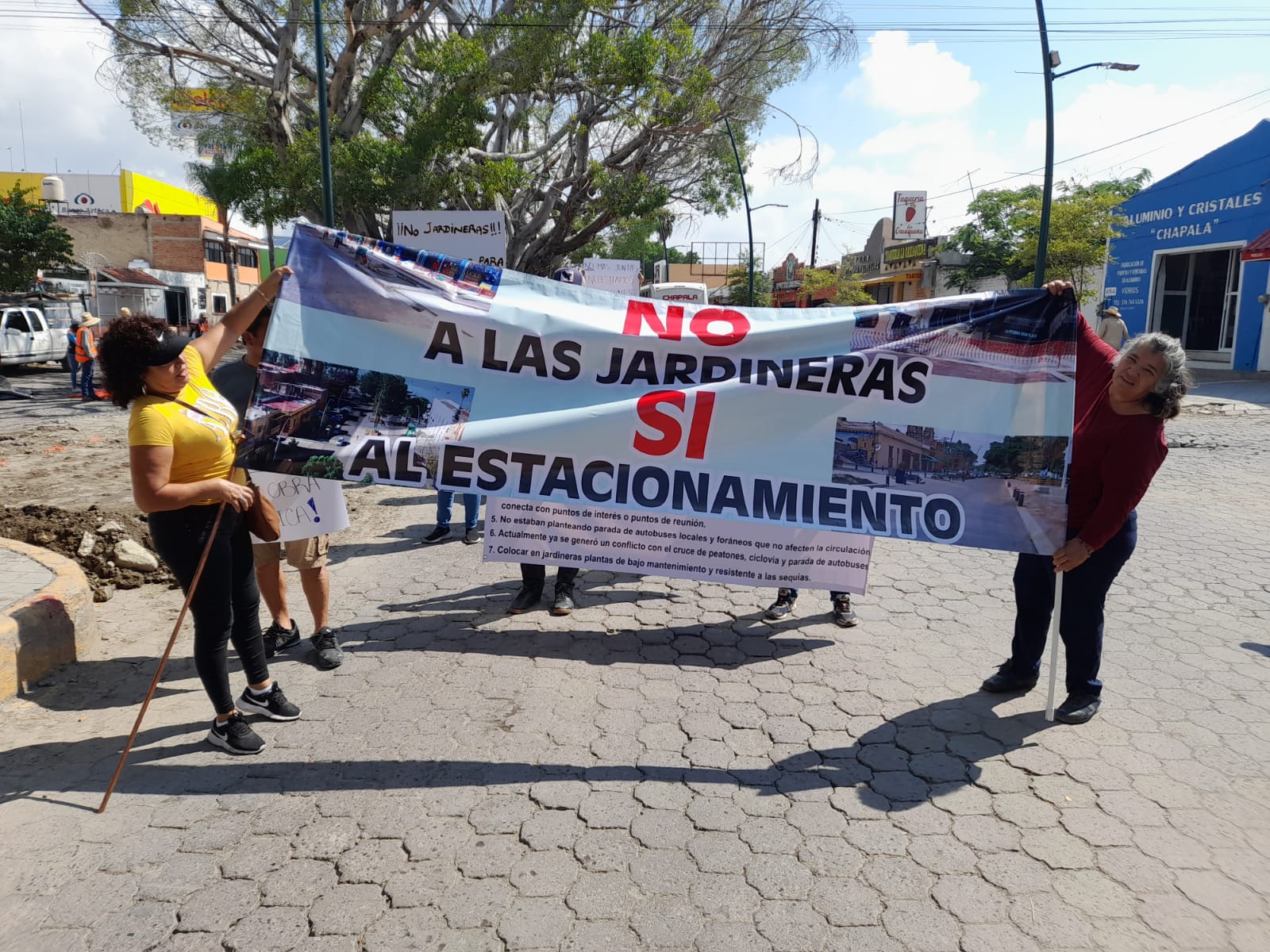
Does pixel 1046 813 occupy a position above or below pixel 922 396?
below

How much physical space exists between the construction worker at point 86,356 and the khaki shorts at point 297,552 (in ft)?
50.7

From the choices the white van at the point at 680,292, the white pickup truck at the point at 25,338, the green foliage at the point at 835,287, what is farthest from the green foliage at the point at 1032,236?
the white pickup truck at the point at 25,338

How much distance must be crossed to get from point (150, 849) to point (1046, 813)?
3206mm

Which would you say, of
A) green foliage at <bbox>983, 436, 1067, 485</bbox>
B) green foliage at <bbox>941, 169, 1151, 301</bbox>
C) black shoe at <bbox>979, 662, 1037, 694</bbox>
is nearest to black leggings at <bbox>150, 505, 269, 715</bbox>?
green foliage at <bbox>983, 436, 1067, 485</bbox>

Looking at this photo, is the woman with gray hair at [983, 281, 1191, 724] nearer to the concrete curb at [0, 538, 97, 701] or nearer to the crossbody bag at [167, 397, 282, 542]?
the crossbody bag at [167, 397, 282, 542]

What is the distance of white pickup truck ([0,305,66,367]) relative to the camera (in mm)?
23000

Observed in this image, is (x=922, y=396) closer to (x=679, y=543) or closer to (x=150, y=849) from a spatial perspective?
(x=679, y=543)

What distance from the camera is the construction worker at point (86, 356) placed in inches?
674

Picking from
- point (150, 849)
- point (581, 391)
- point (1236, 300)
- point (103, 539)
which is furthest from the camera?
point (1236, 300)

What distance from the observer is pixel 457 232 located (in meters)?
10.8

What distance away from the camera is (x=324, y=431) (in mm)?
3551

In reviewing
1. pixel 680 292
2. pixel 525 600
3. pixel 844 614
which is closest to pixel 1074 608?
pixel 844 614

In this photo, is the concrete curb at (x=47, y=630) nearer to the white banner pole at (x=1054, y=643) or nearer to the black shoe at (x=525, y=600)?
the black shoe at (x=525, y=600)

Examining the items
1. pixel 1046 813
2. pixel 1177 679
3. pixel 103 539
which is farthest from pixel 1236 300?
pixel 103 539
